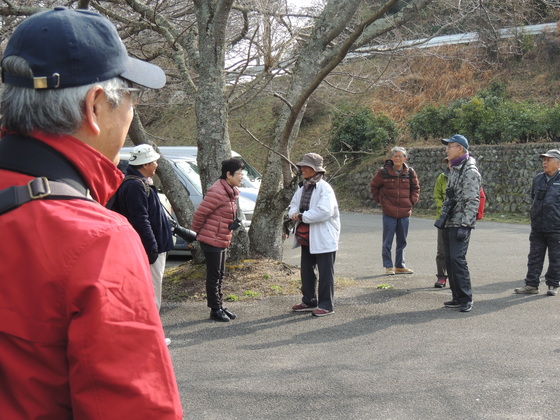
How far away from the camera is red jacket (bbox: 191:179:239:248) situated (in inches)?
303

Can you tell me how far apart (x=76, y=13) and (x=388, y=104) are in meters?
29.6

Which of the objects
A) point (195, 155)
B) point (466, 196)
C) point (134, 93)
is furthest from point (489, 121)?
point (134, 93)

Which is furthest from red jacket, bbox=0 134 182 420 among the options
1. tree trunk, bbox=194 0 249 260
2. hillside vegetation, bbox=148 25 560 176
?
hillside vegetation, bbox=148 25 560 176

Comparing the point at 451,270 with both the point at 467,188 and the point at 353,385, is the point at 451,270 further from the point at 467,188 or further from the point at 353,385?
the point at 353,385

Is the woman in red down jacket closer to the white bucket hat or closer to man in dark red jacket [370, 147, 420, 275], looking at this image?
the white bucket hat

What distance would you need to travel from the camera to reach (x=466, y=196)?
27.1 ft

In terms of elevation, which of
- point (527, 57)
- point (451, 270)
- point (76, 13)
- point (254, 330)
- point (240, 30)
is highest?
point (527, 57)

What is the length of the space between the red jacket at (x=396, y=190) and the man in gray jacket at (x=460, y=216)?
275 cm

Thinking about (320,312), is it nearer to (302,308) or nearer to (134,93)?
(302,308)

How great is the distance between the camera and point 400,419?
4.70 m

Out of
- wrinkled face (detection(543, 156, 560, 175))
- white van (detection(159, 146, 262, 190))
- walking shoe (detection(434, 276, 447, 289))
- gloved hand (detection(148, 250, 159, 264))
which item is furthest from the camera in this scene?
white van (detection(159, 146, 262, 190))

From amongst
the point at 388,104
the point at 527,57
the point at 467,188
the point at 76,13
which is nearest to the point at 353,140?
the point at 388,104

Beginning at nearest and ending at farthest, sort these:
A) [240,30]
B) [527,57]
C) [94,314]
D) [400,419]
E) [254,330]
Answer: [94,314] → [400,419] → [254,330] → [240,30] → [527,57]

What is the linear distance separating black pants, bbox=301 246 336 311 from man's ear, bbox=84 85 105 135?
21.3 feet
